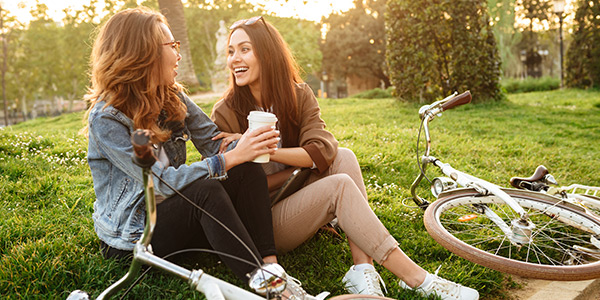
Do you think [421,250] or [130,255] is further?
[421,250]

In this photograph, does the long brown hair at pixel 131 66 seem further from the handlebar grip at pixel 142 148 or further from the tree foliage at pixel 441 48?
the tree foliage at pixel 441 48

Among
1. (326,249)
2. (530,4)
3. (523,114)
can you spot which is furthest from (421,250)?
(530,4)

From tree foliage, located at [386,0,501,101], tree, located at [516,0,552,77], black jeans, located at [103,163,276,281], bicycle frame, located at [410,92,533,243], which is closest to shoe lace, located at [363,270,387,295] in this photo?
black jeans, located at [103,163,276,281]

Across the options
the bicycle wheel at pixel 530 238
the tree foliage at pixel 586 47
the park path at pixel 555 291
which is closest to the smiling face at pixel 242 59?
the bicycle wheel at pixel 530 238

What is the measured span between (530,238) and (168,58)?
221 centimetres

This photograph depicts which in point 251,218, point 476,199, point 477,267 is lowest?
point 477,267

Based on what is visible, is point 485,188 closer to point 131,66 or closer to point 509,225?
point 509,225

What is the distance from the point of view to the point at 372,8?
111 feet

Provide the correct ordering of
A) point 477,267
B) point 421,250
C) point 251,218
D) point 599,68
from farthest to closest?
point 599,68
point 421,250
point 477,267
point 251,218

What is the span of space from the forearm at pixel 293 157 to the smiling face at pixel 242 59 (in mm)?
564

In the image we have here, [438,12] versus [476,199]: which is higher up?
[438,12]

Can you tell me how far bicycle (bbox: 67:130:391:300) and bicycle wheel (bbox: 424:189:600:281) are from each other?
0.81m

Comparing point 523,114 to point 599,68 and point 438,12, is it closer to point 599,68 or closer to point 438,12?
point 438,12

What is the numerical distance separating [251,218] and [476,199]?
1473mm
